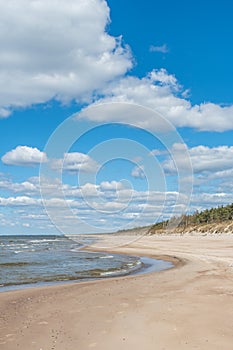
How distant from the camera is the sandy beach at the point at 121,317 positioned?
28.2ft

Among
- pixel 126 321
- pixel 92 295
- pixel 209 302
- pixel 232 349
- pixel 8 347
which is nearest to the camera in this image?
pixel 232 349

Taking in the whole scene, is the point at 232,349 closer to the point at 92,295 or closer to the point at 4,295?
the point at 92,295

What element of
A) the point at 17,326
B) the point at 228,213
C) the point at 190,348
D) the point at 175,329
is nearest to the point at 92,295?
the point at 17,326

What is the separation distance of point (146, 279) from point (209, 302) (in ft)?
25.1

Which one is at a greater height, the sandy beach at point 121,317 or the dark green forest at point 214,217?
the dark green forest at point 214,217

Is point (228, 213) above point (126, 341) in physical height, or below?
above

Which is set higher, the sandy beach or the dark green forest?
the dark green forest

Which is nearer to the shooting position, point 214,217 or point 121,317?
point 121,317

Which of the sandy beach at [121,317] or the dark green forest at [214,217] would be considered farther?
the dark green forest at [214,217]

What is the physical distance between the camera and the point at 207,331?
9.09 m

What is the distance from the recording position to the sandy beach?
8.59 metres

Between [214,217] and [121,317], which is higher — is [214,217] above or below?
above

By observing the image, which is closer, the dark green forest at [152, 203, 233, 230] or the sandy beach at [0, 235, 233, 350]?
the sandy beach at [0, 235, 233, 350]

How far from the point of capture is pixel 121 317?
35.6 ft
